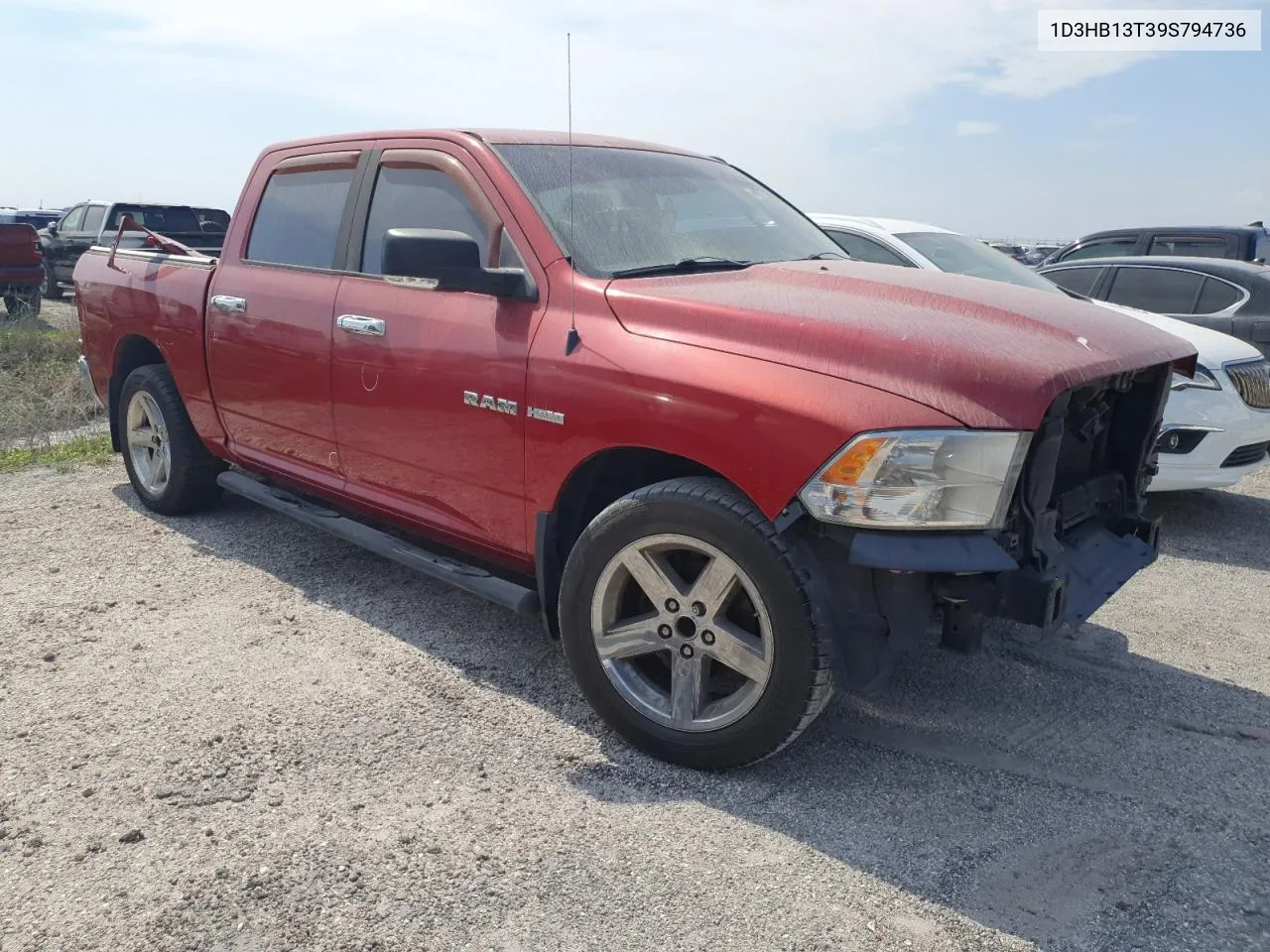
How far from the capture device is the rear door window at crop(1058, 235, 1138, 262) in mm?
11484

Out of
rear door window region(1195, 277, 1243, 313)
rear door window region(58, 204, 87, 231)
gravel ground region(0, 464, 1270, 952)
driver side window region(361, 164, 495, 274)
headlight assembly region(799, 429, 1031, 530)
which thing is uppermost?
rear door window region(58, 204, 87, 231)

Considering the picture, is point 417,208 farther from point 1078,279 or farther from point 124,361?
point 1078,279

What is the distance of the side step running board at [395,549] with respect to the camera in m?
3.50

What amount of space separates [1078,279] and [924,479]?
666 centimetres

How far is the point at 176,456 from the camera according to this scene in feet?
17.6

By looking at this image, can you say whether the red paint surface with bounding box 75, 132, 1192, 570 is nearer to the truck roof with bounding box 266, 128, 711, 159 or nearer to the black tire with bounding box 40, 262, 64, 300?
the truck roof with bounding box 266, 128, 711, 159

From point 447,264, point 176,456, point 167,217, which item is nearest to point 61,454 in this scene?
point 176,456

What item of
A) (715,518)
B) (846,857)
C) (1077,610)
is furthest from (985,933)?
(715,518)

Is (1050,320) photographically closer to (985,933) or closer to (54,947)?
(985,933)

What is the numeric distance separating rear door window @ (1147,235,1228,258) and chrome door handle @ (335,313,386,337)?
10187 mm

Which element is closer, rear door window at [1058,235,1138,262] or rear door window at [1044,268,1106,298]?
rear door window at [1044,268,1106,298]

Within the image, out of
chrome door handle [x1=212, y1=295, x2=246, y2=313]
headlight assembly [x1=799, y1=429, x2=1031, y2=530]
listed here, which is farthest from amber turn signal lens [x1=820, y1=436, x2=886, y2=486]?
chrome door handle [x1=212, y1=295, x2=246, y2=313]

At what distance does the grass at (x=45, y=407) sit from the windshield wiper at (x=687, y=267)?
518 centimetres

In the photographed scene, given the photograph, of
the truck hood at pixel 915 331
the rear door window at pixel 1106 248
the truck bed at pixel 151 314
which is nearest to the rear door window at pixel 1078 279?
the rear door window at pixel 1106 248
